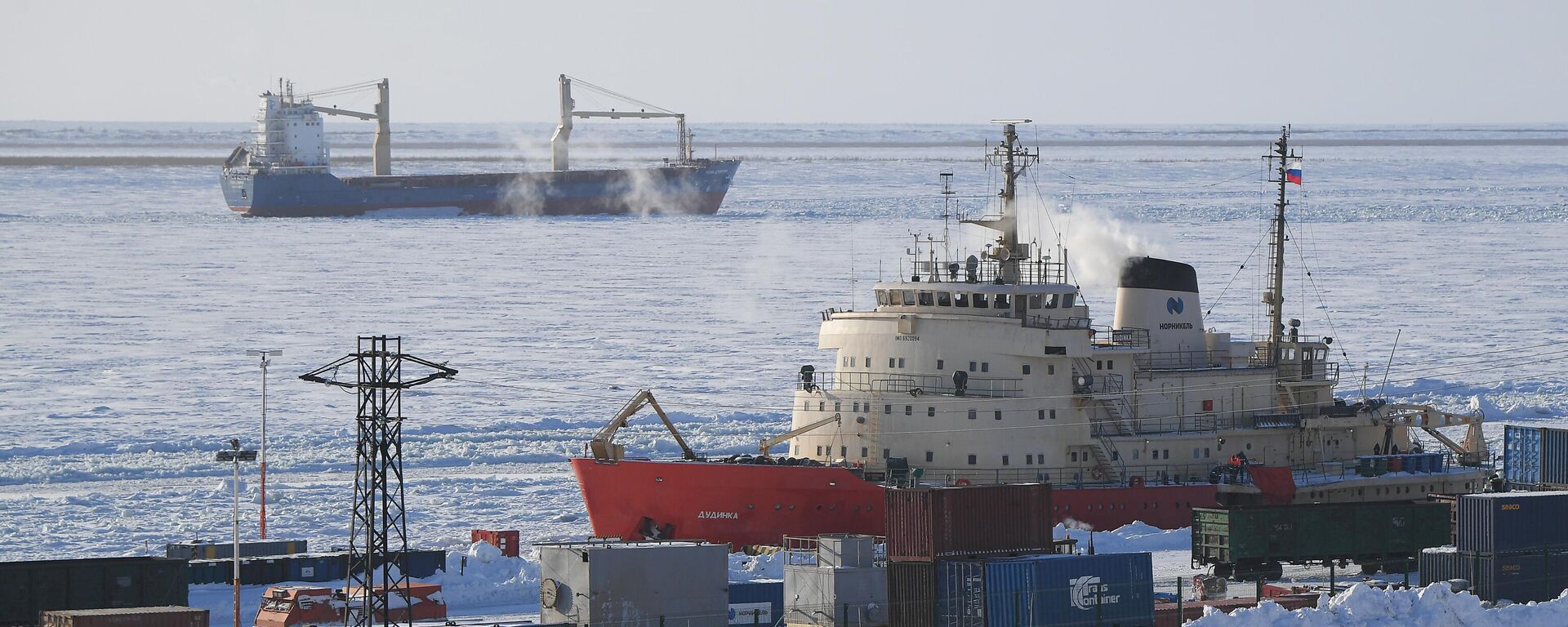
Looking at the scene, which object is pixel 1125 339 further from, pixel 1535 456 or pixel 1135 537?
pixel 1535 456

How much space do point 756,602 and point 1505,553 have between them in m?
10.9

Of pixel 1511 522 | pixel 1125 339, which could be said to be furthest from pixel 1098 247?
pixel 1511 522

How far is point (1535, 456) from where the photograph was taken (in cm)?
4006

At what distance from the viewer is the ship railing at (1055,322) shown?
130ft

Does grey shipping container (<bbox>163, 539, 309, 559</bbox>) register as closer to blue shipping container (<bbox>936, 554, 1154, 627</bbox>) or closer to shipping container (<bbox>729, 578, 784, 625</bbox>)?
shipping container (<bbox>729, 578, 784, 625</bbox>)

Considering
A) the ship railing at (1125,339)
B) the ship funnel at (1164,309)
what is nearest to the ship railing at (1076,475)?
the ship railing at (1125,339)

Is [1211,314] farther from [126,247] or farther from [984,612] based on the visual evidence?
[126,247]

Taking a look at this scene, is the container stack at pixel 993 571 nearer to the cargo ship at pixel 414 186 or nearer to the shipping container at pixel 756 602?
the shipping container at pixel 756 602

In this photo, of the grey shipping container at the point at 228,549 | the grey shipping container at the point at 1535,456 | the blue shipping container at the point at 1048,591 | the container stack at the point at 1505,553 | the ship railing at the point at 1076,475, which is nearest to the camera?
the blue shipping container at the point at 1048,591

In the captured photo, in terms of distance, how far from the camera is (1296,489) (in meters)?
40.8

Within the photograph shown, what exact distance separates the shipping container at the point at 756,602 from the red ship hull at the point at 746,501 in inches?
215

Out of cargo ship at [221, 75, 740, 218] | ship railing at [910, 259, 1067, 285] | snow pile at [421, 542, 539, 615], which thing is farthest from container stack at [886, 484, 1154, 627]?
cargo ship at [221, 75, 740, 218]

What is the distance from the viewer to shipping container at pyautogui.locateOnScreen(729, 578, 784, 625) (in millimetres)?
30578

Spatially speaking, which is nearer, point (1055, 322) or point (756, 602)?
point (756, 602)
